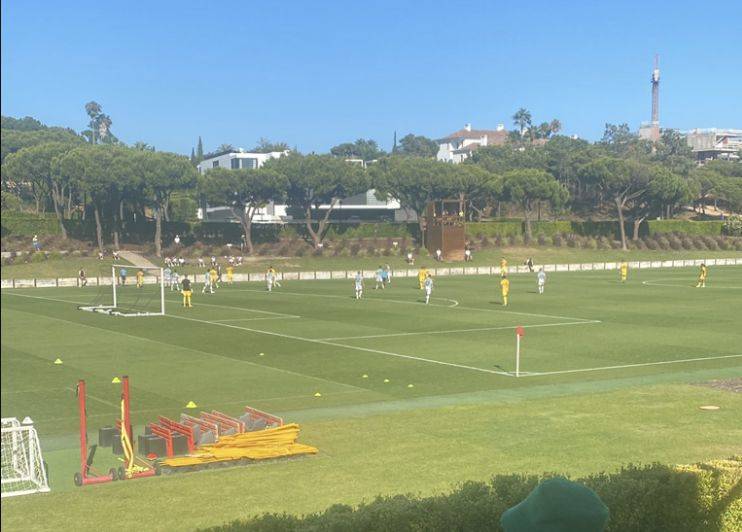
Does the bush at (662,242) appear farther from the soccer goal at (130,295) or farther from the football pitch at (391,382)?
the soccer goal at (130,295)

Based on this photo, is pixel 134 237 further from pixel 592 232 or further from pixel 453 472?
pixel 453 472

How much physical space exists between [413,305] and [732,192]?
88058 mm

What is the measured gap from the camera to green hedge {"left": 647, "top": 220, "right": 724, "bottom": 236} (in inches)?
4688

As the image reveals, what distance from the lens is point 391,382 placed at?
27797 mm

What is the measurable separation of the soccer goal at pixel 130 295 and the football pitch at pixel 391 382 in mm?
1338

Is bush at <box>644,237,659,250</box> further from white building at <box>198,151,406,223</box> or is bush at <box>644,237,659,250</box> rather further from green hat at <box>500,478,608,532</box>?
green hat at <box>500,478,608,532</box>

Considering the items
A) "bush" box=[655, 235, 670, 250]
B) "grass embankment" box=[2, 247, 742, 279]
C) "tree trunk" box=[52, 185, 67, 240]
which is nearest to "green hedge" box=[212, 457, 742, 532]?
"grass embankment" box=[2, 247, 742, 279]

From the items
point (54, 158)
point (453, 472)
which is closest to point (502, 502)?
point (453, 472)

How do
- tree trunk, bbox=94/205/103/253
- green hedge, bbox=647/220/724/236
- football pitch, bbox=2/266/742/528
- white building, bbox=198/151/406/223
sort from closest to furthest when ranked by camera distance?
football pitch, bbox=2/266/742/528 → tree trunk, bbox=94/205/103/253 → green hedge, bbox=647/220/724/236 → white building, bbox=198/151/406/223

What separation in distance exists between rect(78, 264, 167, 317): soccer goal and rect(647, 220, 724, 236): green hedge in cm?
6734

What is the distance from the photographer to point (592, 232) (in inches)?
4609

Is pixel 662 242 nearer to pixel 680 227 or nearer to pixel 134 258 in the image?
pixel 680 227

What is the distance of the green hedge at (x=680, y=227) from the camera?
119 metres

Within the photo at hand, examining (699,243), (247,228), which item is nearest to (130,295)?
(247,228)
